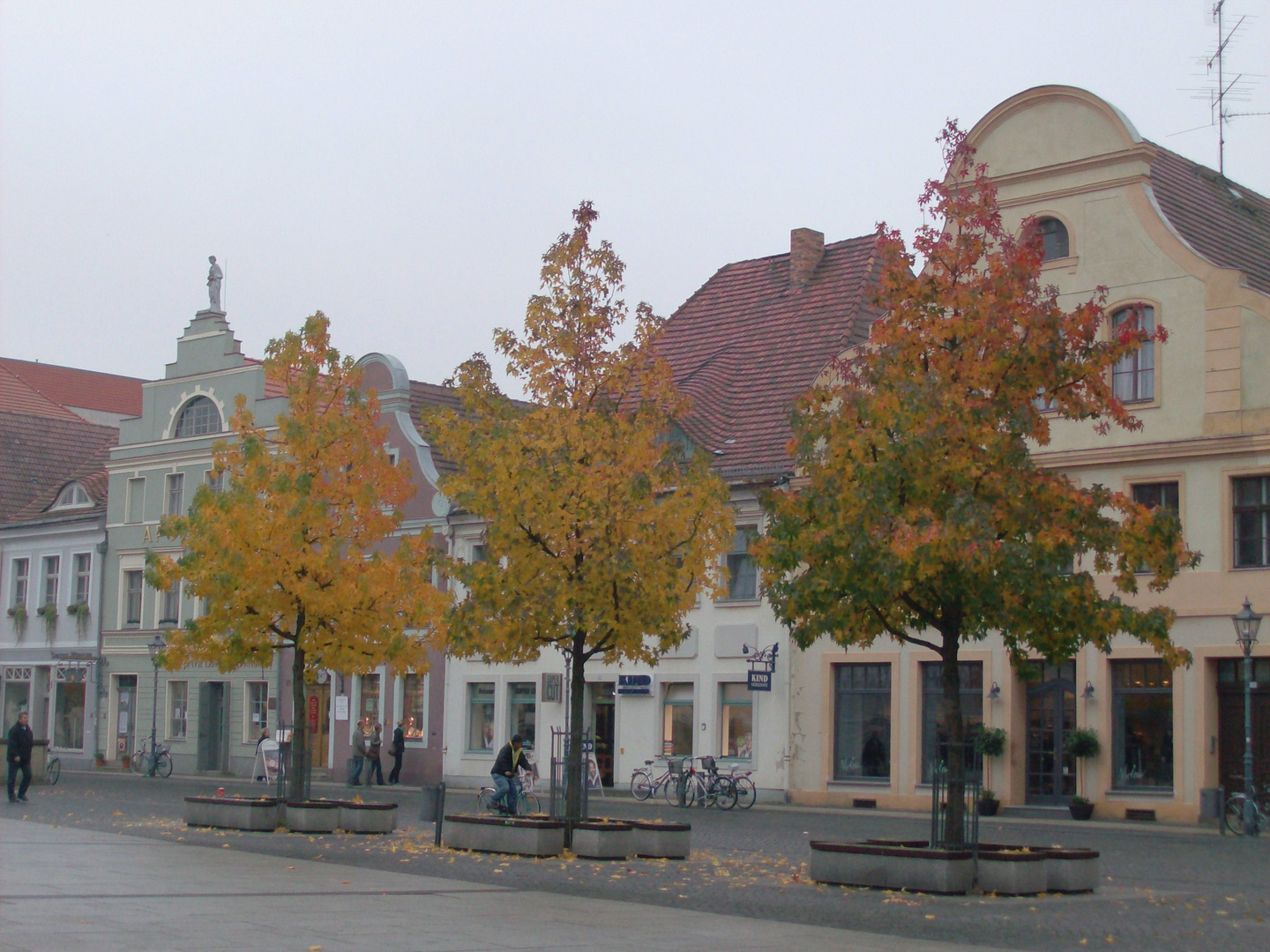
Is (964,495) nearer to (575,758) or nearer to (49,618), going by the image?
(575,758)

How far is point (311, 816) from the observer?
24.5 m

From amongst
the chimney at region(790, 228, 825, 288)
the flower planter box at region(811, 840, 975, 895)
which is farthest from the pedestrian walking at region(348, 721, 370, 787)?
the flower planter box at region(811, 840, 975, 895)

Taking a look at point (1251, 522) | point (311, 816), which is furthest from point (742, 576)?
point (311, 816)

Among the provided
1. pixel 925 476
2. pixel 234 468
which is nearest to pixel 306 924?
pixel 925 476

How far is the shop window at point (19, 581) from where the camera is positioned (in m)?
56.5

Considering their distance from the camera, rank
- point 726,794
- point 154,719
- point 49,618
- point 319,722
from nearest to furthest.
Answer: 1. point 726,794
2. point 319,722
3. point 154,719
4. point 49,618

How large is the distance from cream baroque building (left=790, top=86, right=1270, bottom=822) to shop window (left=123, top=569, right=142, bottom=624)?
82.0 ft

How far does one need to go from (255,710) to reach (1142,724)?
1057 inches

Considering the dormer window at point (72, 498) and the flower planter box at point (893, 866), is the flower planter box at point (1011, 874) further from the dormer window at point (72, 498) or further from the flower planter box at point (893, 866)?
the dormer window at point (72, 498)

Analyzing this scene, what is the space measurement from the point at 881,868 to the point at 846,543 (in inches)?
132

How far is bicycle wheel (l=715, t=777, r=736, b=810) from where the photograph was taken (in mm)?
35219

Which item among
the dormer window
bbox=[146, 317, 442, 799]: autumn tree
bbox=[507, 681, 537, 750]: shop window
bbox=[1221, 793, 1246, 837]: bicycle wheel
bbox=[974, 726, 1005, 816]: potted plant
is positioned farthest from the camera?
the dormer window

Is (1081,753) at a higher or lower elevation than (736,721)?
lower

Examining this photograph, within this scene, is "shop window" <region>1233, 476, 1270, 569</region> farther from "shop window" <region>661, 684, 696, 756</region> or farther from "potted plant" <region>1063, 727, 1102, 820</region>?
"shop window" <region>661, 684, 696, 756</region>
